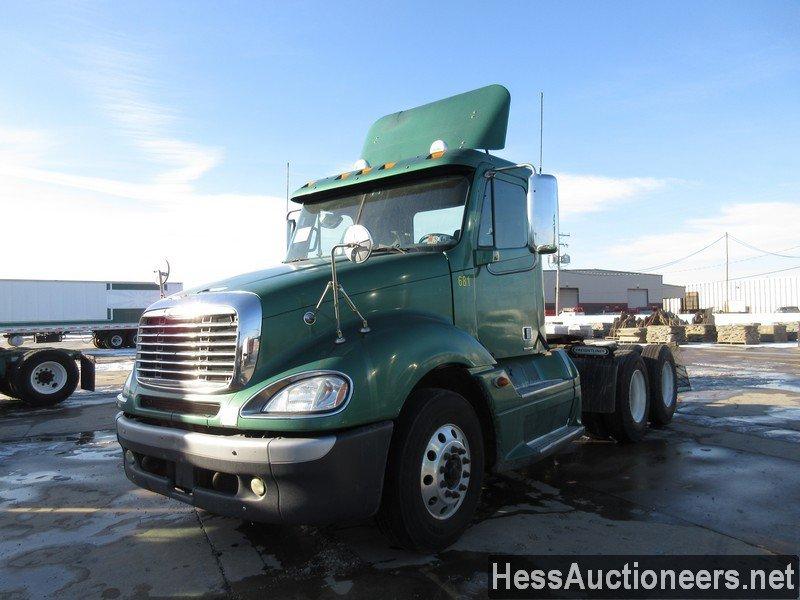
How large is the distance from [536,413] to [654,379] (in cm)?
349

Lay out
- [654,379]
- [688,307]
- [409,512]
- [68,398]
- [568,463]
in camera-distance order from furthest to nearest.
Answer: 1. [688,307]
2. [68,398]
3. [654,379]
4. [568,463]
5. [409,512]

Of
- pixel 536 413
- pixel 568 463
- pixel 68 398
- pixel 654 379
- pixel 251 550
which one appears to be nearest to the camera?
pixel 251 550

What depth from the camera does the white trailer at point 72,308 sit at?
28.0 m

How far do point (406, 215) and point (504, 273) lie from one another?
970 mm

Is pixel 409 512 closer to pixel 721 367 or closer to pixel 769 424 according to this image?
pixel 769 424

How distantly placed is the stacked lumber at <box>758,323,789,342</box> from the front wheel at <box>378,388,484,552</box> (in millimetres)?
26441

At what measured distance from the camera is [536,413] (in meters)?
4.63

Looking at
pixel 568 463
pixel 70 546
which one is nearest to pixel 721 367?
pixel 568 463

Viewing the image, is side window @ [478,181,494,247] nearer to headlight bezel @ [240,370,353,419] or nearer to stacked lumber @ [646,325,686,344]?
headlight bezel @ [240,370,353,419]

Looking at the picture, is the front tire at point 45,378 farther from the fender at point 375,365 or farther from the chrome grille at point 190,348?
the fender at point 375,365

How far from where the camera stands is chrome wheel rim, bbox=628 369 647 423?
6.89 m

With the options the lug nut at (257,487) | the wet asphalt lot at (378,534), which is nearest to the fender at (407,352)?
the lug nut at (257,487)

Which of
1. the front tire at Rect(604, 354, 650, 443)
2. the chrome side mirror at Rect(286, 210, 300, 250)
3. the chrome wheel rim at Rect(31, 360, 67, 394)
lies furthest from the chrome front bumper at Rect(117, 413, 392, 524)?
the chrome wheel rim at Rect(31, 360, 67, 394)

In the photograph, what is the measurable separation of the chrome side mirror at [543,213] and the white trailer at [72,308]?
82.8ft
